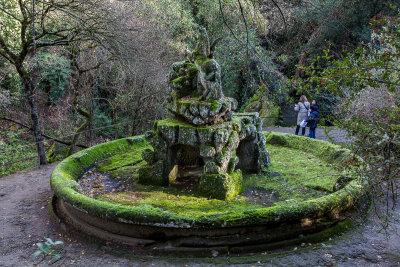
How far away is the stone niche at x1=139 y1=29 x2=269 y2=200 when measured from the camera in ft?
21.5

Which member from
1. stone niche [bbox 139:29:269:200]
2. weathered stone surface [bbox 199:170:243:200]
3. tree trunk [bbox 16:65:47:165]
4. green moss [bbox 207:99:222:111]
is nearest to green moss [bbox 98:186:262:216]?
weathered stone surface [bbox 199:170:243:200]

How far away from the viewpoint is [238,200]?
20.6 ft

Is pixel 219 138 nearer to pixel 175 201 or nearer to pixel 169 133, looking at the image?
pixel 169 133

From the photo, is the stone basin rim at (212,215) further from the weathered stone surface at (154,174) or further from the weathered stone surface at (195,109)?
the weathered stone surface at (195,109)

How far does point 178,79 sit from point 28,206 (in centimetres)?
440

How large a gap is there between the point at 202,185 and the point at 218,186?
359mm

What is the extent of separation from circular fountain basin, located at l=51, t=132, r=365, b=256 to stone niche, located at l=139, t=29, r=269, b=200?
37 centimetres

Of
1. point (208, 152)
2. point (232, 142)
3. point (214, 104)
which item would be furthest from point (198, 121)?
point (232, 142)

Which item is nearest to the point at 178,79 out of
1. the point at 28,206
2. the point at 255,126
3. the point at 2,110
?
the point at 255,126

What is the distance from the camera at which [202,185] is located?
648cm

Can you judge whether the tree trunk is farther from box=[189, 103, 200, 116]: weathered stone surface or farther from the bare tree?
box=[189, 103, 200, 116]: weathered stone surface

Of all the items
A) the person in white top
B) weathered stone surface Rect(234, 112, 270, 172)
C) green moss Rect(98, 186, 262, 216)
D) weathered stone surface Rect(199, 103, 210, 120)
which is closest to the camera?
green moss Rect(98, 186, 262, 216)

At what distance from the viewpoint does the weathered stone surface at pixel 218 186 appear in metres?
6.29

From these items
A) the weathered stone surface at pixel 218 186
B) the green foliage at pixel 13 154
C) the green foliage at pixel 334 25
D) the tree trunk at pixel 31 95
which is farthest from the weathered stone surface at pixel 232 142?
the green foliage at pixel 334 25
